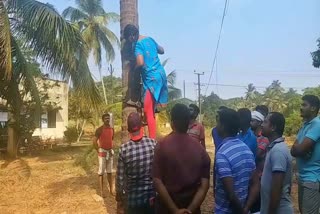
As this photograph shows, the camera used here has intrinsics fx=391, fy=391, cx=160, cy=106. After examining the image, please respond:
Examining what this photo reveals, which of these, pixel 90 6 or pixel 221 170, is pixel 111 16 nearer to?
pixel 90 6

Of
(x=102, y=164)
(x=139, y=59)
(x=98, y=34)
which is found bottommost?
(x=102, y=164)

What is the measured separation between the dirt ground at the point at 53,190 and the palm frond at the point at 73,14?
16427 millimetres

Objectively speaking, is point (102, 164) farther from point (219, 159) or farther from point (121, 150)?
point (219, 159)

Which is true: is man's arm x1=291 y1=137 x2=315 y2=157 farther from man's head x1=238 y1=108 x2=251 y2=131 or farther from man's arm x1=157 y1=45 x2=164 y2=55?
man's arm x1=157 y1=45 x2=164 y2=55

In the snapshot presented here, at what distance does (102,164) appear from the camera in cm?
877

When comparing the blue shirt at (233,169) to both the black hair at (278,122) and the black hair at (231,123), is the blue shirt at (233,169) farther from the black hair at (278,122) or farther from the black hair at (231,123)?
the black hair at (278,122)

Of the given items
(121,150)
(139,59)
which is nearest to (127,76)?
(139,59)

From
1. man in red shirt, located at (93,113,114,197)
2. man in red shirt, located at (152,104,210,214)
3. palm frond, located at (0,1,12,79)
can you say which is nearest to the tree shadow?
man in red shirt, located at (93,113,114,197)

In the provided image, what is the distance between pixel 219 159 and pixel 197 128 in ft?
9.73

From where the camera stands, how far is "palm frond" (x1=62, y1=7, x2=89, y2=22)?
96.6ft

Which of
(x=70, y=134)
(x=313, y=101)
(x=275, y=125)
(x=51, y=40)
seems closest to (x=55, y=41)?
(x=51, y=40)

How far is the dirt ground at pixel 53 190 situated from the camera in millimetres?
8617

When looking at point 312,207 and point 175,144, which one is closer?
point 175,144

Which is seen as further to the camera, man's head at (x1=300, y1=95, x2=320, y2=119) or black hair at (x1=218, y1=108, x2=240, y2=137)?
man's head at (x1=300, y1=95, x2=320, y2=119)
